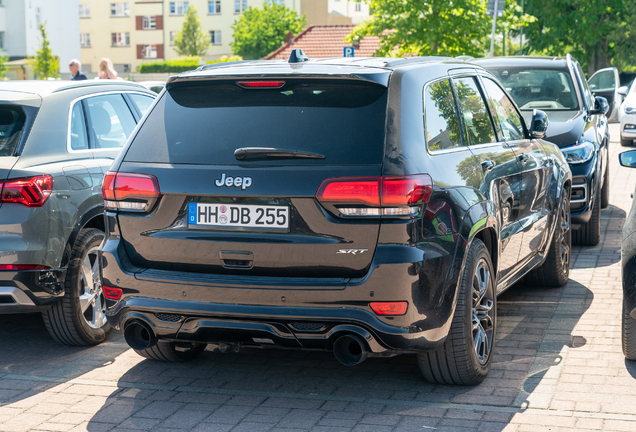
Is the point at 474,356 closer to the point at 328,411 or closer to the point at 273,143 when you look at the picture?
the point at 328,411

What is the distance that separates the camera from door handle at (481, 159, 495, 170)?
191 inches

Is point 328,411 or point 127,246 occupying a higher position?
point 127,246

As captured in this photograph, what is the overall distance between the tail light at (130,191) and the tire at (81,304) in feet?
4.05

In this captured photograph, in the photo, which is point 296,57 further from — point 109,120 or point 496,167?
point 109,120

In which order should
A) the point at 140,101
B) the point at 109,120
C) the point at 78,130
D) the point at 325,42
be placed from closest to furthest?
the point at 78,130
the point at 109,120
the point at 140,101
the point at 325,42

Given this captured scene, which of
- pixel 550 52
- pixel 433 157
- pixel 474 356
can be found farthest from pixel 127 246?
pixel 550 52

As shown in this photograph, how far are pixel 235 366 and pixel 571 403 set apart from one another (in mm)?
1978

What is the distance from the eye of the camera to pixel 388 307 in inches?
155

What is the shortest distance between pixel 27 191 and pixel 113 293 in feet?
3.84

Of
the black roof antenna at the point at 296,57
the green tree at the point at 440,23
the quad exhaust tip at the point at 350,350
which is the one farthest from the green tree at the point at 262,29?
the quad exhaust tip at the point at 350,350

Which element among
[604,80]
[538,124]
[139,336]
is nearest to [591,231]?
[538,124]

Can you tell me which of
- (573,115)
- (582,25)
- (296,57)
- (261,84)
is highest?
(582,25)

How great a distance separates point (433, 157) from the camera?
4.20 meters

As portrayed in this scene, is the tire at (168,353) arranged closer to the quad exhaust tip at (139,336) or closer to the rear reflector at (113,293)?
the quad exhaust tip at (139,336)
